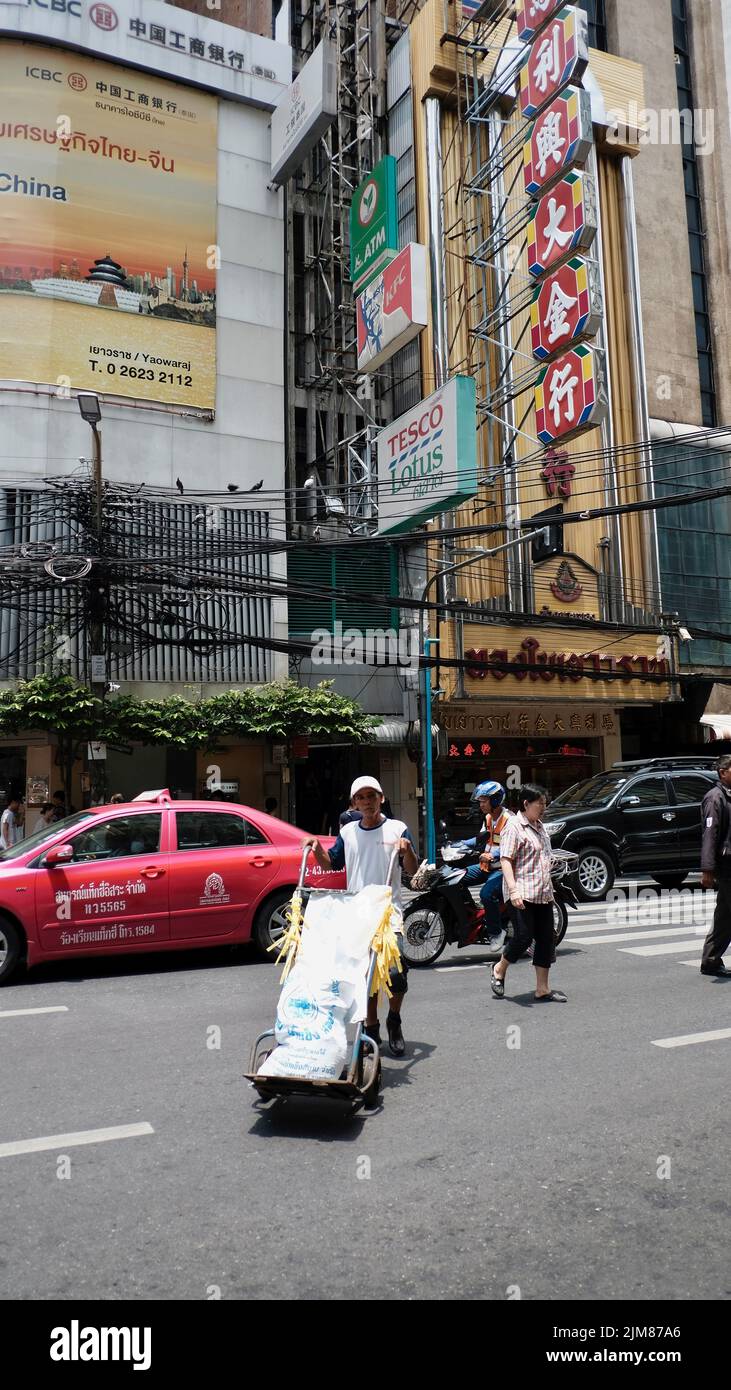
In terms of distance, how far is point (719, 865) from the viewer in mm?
8516

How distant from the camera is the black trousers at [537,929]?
7.65m

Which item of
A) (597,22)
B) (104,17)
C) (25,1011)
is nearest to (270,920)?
(25,1011)

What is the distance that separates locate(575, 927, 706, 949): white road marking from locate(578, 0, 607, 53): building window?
93.8ft

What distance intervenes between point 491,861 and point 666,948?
211 cm

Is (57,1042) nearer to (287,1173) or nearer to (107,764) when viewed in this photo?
(287,1173)

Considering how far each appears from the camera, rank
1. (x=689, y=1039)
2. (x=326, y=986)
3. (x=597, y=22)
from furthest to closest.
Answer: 1. (x=597, y=22)
2. (x=689, y=1039)
3. (x=326, y=986)

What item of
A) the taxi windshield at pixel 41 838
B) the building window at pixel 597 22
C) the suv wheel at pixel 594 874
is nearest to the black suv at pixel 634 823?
the suv wheel at pixel 594 874

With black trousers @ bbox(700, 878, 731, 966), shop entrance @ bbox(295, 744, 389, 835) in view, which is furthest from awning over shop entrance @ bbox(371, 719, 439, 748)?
black trousers @ bbox(700, 878, 731, 966)

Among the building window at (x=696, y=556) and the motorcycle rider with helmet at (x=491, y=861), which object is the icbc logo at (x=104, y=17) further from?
the motorcycle rider with helmet at (x=491, y=861)

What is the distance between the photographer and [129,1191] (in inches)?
163

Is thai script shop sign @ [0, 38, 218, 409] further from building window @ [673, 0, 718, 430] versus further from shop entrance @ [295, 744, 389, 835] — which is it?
building window @ [673, 0, 718, 430]

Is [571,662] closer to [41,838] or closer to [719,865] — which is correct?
[719,865]
